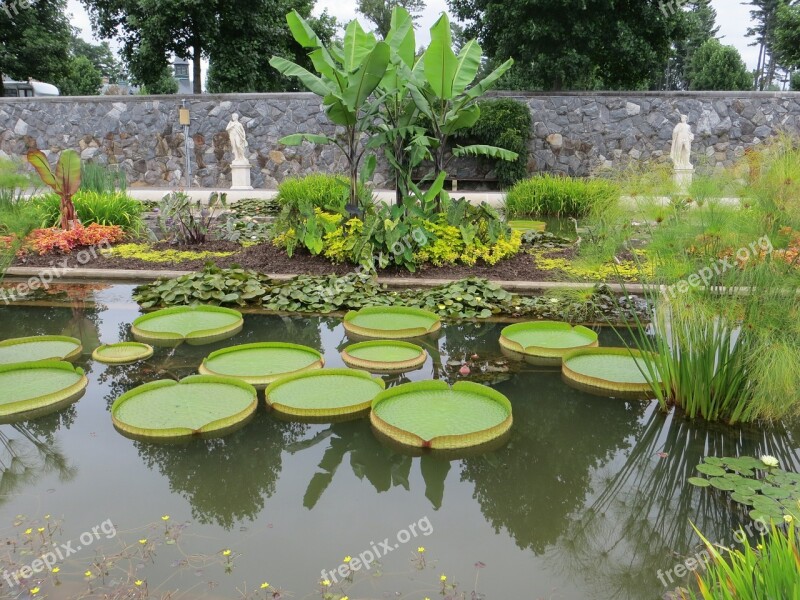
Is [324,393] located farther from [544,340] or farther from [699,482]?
[699,482]

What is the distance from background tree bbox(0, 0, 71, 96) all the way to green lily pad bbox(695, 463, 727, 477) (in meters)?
23.3

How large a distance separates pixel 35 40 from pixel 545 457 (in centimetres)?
2318

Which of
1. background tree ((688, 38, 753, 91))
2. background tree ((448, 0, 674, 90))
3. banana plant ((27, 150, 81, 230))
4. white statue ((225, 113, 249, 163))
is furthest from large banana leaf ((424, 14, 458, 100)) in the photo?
background tree ((688, 38, 753, 91))

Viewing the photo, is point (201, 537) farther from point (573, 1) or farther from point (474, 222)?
point (573, 1)

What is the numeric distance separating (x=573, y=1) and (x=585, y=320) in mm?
12822

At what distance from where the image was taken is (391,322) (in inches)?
211

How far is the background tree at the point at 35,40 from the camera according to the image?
2033 centimetres

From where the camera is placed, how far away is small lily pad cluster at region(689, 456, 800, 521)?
266cm

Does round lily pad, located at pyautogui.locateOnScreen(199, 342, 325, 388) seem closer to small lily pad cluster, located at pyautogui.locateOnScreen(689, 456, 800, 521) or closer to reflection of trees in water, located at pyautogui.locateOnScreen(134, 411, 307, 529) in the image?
reflection of trees in water, located at pyautogui.locateOnScreen(134, 411, 307, 529)

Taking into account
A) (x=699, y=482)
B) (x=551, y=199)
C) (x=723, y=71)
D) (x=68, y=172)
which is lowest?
(x=699, y=482)

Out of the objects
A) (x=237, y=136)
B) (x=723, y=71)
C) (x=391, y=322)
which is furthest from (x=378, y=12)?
(x=391, y=322)

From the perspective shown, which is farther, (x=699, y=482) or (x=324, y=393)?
(x=324, y=393)

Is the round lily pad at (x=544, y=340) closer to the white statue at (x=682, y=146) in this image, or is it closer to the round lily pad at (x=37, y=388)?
the round lily pad at (x=37, y=388)

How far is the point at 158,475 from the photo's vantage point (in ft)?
10.5
